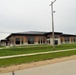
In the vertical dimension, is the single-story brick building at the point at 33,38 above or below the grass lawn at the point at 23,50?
above

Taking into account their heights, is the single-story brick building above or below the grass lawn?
above

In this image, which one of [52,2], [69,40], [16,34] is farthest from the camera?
[69,40]

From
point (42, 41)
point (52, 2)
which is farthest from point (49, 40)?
point (52, 2)

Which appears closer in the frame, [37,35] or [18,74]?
[18,74]

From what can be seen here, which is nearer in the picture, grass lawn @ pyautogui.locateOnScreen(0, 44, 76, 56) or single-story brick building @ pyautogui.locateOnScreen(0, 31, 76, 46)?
grass lawn @ pyautogui.locateOnScreen(0, 44, 76, 56)

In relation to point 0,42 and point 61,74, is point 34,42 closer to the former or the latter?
point 0,42

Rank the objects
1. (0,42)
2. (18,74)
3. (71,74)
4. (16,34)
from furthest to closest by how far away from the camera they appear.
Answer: (0,42) < (16,34) < (18,74) < (71,74)

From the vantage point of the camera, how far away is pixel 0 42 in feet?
287

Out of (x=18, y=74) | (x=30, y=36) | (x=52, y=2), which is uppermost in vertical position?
(x=52, y=2)

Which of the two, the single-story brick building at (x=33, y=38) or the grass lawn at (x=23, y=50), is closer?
the grass lawn at (x=23, y=50)

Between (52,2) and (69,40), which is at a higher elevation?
(52,2)

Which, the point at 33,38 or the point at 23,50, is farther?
the point at 33,38

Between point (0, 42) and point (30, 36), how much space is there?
34001 mm

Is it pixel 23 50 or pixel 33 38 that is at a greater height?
pixel 33 38
